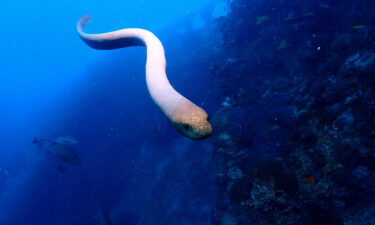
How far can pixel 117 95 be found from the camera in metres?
17.9

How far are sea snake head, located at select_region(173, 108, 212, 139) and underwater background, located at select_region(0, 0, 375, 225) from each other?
216 cm

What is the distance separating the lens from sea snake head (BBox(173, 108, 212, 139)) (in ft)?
6.67

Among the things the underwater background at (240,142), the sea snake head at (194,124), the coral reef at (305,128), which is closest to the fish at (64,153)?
the underwater background at (240,142)

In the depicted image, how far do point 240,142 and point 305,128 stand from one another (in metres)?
1.91

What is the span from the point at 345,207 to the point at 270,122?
208cm

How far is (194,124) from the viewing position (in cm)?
205

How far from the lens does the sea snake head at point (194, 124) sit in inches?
80.0

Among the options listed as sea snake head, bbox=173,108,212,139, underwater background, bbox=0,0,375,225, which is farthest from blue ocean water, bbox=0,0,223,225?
sea snake head, bbox=173,108,212,139

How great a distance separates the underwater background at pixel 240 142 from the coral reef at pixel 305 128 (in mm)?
19

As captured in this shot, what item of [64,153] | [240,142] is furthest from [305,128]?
[64,153]

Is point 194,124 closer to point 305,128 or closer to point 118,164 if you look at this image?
point 305,128

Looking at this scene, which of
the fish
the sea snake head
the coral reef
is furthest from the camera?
the fish

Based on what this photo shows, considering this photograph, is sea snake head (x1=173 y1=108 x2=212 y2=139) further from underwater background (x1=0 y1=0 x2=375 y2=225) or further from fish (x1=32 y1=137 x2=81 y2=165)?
fish (x1=32 y1=137 x2=81 y2=165)

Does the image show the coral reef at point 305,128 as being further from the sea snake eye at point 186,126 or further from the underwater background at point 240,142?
the sea snake eye at point 186,126
